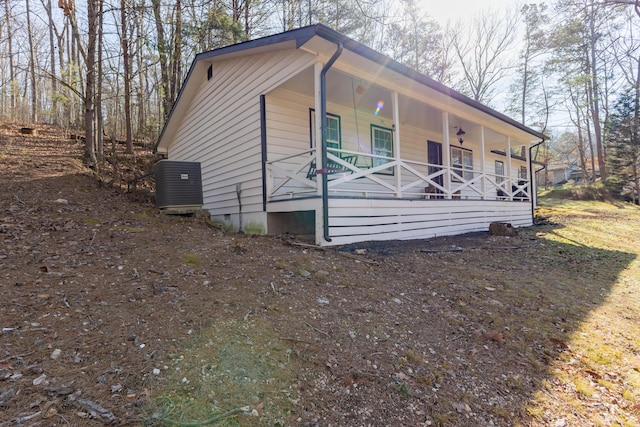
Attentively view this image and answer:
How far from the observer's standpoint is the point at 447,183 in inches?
306

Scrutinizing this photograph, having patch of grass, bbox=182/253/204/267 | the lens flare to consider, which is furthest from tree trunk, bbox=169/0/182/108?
patch of grass, bbox=182/253/204/267

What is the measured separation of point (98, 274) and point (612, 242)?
35.8 feet

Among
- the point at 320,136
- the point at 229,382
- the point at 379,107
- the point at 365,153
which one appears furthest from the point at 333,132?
the point at 229,382

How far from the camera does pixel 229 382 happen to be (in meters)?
1.86

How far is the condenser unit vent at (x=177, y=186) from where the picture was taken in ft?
23.7

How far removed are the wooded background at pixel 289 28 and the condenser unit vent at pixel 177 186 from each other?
2.86 metres

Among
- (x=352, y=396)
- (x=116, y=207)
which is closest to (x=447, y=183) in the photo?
(x=352, y=396)

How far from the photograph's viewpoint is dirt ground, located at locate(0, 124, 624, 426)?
69.6 inches

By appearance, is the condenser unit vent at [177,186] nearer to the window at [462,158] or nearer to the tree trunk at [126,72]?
the tree trunk at [126,72]

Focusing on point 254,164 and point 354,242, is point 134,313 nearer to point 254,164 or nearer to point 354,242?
point 354,242

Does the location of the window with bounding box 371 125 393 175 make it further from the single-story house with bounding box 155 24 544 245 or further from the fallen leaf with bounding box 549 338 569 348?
the fallen leaf with bounding box 549 338 569 348

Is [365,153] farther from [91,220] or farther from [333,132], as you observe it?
[91,220]

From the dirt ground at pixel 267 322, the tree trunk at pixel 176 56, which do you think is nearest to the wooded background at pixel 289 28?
the tree trunk at pixel 176 56

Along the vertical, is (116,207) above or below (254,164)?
below
